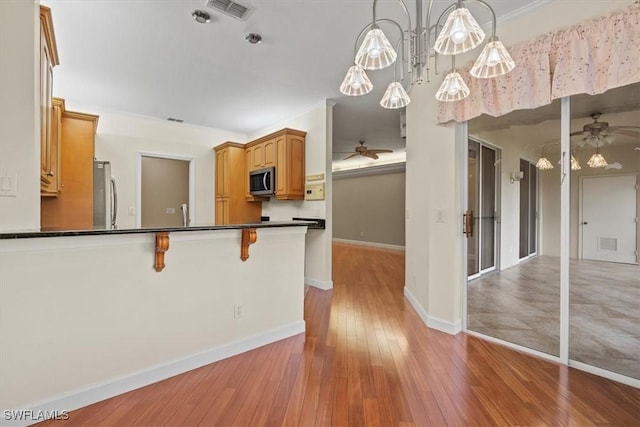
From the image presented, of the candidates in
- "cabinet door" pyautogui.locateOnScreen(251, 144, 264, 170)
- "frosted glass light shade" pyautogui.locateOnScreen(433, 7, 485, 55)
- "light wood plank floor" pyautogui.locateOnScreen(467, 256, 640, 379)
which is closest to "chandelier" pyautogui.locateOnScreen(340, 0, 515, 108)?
"frosted glass light shade" pyautogui.locateOnScreen(433, 7, 485, 55)

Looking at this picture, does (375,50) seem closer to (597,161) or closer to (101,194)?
(597,161)

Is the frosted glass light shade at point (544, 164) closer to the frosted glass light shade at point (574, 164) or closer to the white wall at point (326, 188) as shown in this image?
the frosted glass light shade at point (574, 164)

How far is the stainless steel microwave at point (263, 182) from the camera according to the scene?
4797 millimetres

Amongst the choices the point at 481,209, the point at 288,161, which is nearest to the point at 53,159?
the point at 288,161

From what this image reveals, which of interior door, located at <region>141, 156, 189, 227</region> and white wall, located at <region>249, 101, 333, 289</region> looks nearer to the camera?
white wall, located at <region>249, 101, 333, 289</region>

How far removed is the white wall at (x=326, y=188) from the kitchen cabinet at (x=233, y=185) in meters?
1.41

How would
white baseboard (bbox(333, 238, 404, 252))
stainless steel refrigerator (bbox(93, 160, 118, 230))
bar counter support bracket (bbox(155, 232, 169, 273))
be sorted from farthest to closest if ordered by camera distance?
white baseboard (bbox(333, 238, 404, 252)), stainless steel refrigerator (bbox(93, 160, 118, 230)), bar counter support bracket (bbox(155, 232, 169, 273))

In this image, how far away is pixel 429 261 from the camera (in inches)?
121

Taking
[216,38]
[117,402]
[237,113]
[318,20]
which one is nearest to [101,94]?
[237,113]

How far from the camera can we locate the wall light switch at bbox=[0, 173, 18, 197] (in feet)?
5.45

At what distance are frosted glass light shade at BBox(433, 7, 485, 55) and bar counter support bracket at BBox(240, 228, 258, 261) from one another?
175 cm

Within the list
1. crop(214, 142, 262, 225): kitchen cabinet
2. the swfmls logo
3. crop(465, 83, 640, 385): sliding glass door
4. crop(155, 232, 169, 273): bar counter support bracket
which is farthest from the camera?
crop(214, 142, 262, 225): kitchen cabinet

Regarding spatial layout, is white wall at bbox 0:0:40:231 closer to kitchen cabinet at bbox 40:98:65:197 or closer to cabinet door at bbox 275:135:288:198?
kitchen cabinet at bbox 40:98:65:197

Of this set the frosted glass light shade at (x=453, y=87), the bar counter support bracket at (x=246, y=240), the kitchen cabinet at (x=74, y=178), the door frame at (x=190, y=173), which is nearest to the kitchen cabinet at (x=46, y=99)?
the kitchen cabinet at (x=74, y=178)
